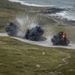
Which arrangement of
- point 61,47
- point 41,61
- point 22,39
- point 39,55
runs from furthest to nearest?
point 22,39
point 61,47
point 39,55
point 41,61

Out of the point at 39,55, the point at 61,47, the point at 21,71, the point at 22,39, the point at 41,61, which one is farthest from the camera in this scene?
the point at 22,39

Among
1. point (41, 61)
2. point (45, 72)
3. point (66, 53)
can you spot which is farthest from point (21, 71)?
point (66, 53)

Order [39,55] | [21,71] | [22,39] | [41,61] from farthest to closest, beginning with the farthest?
[22,39], [39,55], [41,61], [21,71]

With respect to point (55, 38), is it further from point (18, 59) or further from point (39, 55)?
point (18, 59)

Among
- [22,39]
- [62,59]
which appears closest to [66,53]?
[62,59]

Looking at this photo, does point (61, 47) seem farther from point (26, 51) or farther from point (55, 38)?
point (26, 51)

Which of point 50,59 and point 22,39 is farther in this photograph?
point 22,39
